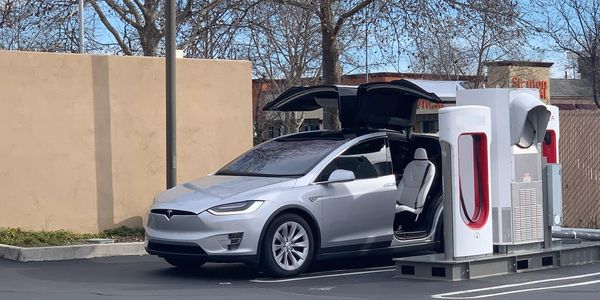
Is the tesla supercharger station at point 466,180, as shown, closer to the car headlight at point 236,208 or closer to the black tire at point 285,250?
the black tire at point 285,250

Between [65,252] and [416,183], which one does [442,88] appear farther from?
[65,252]

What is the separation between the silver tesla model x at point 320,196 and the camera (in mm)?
10477

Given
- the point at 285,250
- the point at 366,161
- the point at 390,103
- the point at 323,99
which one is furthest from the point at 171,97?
the point at 285,250

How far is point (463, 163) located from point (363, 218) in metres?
1.37

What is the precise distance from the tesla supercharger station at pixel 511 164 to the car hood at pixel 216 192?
2.41m

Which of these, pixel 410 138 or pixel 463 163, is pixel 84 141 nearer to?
pixel 410 138

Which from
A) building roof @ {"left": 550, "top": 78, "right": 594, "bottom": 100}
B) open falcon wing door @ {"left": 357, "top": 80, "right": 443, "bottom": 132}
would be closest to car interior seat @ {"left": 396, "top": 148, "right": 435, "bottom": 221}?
open falcon wing door @ {"left": 357, "top": 80, "right": 443, "bottom": 132}

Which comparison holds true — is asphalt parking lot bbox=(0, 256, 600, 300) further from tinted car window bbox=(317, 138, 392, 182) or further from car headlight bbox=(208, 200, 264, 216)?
tinted car window bbox=(317, 138, 392, 182)

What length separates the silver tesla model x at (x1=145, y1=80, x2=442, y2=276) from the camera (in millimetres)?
10477

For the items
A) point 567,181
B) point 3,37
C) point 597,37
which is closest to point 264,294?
point 567,181

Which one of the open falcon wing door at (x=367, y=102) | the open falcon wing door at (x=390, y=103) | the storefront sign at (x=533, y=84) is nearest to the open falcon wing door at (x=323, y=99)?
the open falcon wing door at (x=367, y=102)

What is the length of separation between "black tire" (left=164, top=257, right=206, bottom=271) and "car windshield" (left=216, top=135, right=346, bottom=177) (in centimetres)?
119

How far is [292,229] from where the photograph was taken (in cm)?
1079

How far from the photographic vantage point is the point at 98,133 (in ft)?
49.0
